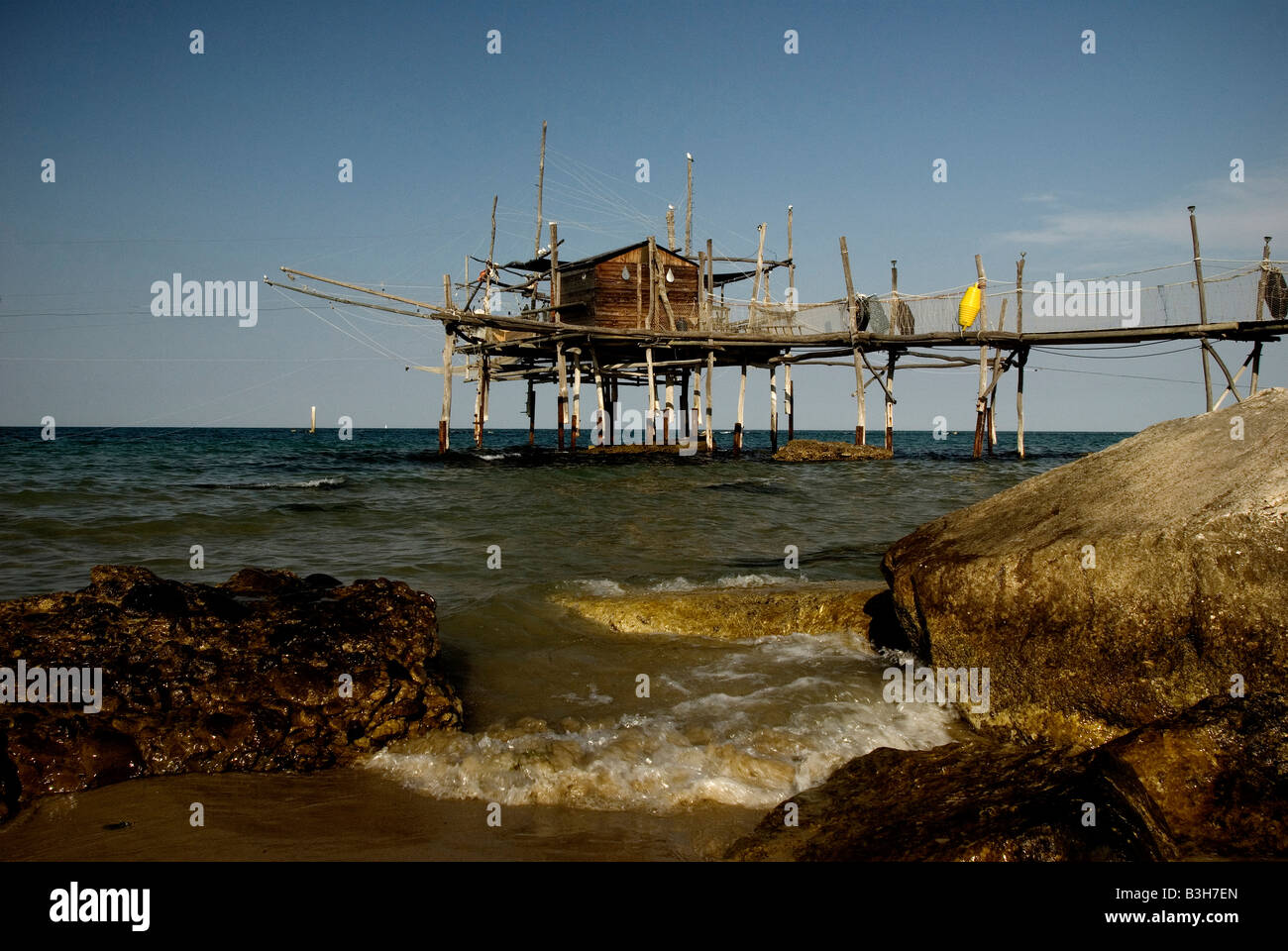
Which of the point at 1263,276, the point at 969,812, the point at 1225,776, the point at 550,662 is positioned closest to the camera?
the point at 969,812

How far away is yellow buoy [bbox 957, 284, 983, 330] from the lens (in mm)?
26062

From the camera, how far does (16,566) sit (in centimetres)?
941

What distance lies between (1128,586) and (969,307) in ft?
82.0

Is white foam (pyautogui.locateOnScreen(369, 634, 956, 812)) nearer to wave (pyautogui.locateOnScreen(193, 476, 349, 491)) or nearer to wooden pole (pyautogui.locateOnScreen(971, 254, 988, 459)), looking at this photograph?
wave (pyautogui.locateOnScreen(193, 476, 349, 491))

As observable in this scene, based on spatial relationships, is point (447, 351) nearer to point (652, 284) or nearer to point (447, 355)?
point (447, 355)

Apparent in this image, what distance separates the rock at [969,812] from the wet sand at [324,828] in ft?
1.33

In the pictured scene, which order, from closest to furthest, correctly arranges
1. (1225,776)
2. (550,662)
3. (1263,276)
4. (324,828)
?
(1225,776), (324,828), (550,662), (1263,276)

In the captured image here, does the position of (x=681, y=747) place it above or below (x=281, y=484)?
below

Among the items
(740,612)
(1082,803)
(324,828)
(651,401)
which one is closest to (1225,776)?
(1082,803)

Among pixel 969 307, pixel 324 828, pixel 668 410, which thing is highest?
pixel 969 307

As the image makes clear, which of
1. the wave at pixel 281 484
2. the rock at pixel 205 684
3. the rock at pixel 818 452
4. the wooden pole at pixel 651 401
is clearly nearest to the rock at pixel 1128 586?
the rock at pixel 205 684

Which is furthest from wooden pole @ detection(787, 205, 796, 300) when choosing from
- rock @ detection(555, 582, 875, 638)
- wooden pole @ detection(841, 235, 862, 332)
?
rock @ detection(555, 582, 875, 638)

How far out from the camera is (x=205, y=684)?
14.3ft
